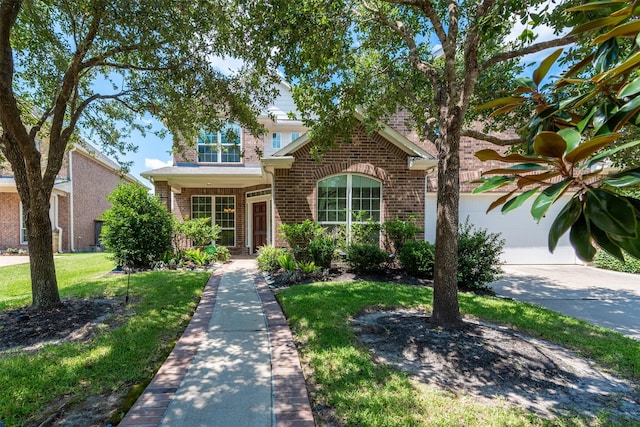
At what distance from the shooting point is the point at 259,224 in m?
13.9

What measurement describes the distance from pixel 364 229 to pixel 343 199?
47.1 inches

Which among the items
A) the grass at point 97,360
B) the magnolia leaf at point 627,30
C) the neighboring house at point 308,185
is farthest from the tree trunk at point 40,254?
the magnolia leaf at point 627,30

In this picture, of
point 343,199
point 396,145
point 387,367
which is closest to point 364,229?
point 343,199

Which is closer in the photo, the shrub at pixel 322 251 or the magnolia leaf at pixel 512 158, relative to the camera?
the magnolia leaf at pixel 512 158

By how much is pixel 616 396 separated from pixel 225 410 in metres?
3.86

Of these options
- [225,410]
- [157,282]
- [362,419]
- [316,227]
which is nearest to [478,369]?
[362,419]

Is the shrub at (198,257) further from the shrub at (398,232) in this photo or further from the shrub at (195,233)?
the shrub at (398,232)

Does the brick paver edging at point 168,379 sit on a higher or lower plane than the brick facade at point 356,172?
lower

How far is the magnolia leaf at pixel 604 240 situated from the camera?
3.24 feet

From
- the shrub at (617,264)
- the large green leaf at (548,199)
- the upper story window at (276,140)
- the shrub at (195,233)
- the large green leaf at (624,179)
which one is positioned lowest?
the shrub at (617,264)

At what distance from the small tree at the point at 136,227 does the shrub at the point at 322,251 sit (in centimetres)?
495

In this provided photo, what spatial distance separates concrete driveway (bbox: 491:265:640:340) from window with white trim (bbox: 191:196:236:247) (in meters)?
10.6

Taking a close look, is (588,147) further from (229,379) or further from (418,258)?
(418,258)

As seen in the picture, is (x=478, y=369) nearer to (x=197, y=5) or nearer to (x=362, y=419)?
(x=362, y=419)
